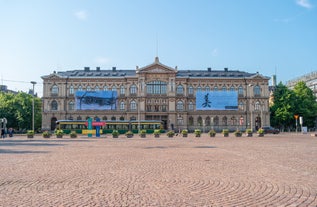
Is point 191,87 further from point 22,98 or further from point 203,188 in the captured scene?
point 203,188

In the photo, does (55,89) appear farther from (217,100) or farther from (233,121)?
(233,121)

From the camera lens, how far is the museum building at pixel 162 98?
253ft

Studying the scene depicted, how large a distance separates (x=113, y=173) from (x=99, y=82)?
6877cm

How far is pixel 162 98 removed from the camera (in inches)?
3061

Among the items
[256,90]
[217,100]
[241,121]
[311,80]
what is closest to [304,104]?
[256,90]

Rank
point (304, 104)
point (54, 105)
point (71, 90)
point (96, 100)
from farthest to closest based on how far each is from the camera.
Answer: point (71, 90) → point (54, 105) → point (96, 100) → point (304, 104)

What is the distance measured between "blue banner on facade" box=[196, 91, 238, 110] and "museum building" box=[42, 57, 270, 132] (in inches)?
19.7

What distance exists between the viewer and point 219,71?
8375cm

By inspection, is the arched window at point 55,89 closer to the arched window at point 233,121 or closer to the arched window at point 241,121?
the arched window at point 233,121

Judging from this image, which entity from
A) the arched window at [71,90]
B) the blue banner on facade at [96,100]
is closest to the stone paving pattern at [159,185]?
the blue banner on facade at [96,100]

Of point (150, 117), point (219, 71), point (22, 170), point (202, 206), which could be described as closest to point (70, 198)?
point (202, 206)

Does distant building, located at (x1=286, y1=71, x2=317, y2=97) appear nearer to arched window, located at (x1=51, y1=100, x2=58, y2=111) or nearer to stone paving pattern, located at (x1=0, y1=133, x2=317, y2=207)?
arched window, located at (x1=51, y1=100, x2=58, y2=111)

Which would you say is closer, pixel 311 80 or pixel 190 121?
pixel 190 121

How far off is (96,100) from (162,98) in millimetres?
17871
